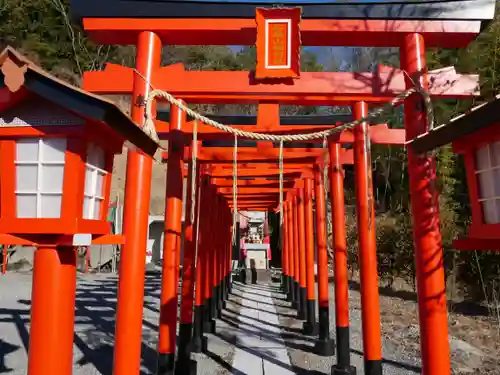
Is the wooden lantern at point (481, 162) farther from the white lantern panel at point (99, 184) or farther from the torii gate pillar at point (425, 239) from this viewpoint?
the white lantern panel at point (99, 184)

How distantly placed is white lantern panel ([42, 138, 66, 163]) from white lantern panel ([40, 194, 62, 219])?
0.70ft

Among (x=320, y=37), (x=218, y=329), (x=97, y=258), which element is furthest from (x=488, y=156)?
(x=97, y=258)

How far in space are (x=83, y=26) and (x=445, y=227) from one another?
10.00 metres

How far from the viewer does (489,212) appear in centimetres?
254

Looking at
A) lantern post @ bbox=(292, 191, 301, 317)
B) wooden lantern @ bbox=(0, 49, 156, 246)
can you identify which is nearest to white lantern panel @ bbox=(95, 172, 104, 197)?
wooden lantern @ bbox=(0, 49, 156, 246)

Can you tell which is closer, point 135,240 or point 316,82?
point 135,240

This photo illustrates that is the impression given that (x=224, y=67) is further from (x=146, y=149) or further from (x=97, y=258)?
(x=146, y=149)

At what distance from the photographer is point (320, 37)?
12.7ft

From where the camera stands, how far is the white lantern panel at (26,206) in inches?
90.9

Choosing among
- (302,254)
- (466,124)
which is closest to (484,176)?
(466,124)

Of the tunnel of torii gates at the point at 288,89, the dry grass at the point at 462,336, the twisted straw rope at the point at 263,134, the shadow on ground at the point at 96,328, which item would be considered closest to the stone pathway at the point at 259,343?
the tunnel of torii gates at the point at 288,89

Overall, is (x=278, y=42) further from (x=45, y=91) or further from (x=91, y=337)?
(x=91, y=337)

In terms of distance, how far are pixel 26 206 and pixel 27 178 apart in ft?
0.55

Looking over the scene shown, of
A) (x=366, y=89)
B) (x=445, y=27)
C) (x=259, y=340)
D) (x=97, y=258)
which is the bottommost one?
(x=259, y=340)
